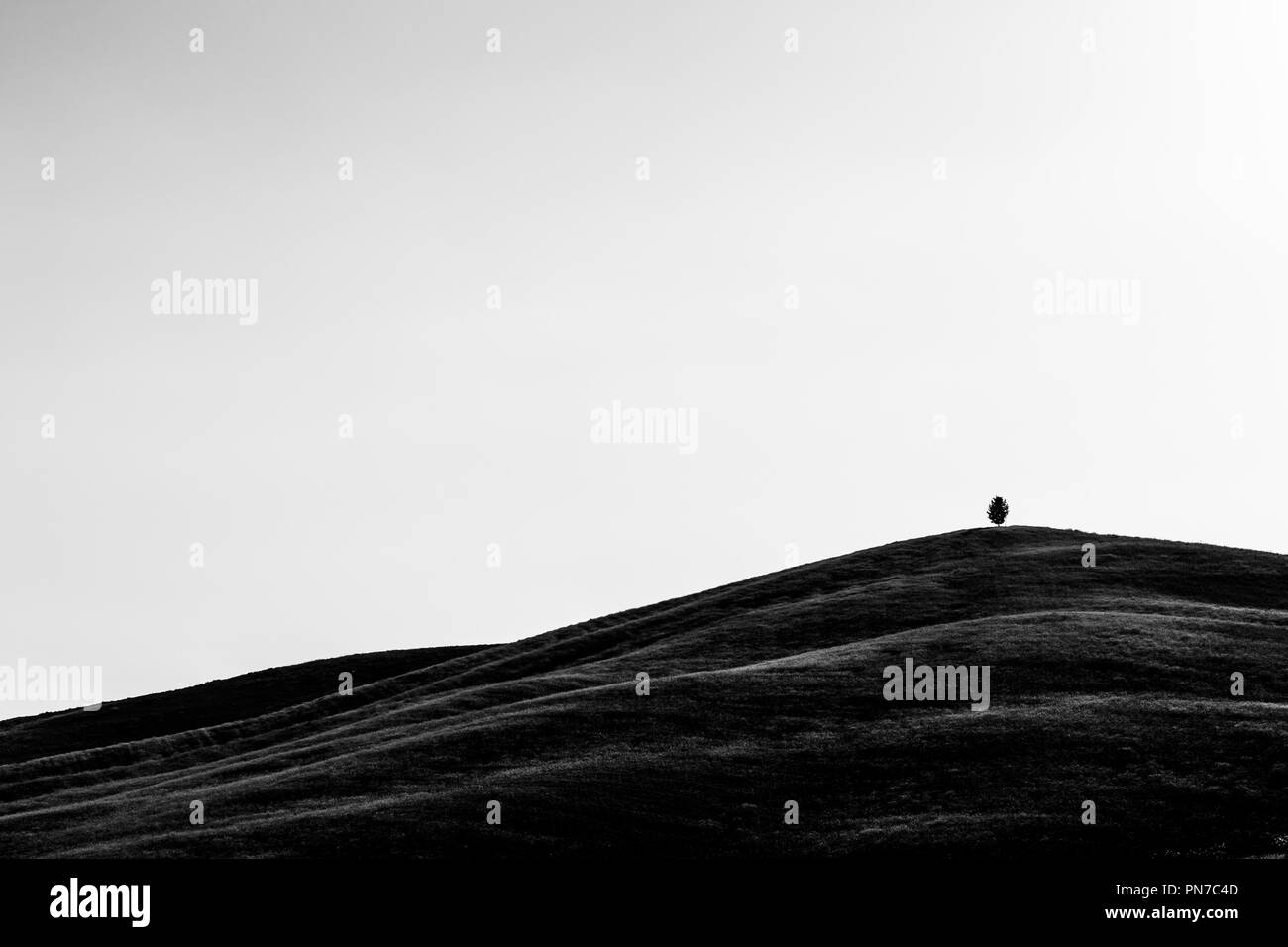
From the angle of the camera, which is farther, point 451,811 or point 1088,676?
point 1088,676

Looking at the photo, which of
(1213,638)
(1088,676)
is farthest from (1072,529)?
(1088,676)

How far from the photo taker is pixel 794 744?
47781 millimetres

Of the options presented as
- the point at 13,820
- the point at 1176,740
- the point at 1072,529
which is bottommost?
the point at 13,820

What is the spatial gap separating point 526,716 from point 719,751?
11.0 m

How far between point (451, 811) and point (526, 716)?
47.8 ft

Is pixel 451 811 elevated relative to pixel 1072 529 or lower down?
lower down

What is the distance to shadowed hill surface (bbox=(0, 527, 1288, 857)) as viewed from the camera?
125ft

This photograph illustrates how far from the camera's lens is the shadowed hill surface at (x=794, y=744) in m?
38.0
